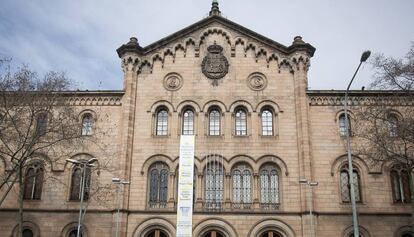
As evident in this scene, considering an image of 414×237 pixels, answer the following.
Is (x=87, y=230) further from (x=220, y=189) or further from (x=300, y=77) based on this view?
(x=300, y=77)

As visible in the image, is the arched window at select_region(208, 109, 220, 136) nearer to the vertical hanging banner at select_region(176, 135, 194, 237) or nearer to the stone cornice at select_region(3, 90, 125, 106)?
the vertical hanging banner at select_region(176, 135, 194, 237)

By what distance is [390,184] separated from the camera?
3216cm

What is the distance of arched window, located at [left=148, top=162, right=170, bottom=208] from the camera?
3253 cm

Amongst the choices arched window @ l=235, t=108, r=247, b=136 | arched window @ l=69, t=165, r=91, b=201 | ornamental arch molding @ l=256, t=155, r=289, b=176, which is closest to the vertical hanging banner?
arched window @ l=235, t=108, r=247, b=136

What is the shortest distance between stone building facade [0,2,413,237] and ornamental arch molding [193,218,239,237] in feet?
0.23

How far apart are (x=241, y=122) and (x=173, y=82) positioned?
600cm

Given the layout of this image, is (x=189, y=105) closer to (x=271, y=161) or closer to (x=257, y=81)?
(x=257, y=81)

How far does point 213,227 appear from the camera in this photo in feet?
103

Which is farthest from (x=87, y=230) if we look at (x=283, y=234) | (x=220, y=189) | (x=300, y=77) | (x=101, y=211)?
(x=300, y=77)

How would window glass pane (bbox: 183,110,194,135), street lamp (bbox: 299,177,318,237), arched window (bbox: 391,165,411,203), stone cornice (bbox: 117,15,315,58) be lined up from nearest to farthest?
street lamp (bbox: 299,177,318,237) < arched window (bbox: 391,165,411,203) < window glass pane (bbox: 183,110,194,135) < stone cornice (bbox: 117,15,315,58)

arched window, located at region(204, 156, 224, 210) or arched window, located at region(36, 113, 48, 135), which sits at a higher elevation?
arched window, located at region(36, 113, 48, 135)

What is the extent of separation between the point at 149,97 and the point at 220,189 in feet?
28.7

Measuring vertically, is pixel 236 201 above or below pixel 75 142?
below

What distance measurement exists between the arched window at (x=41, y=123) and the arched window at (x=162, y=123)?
795 cm
